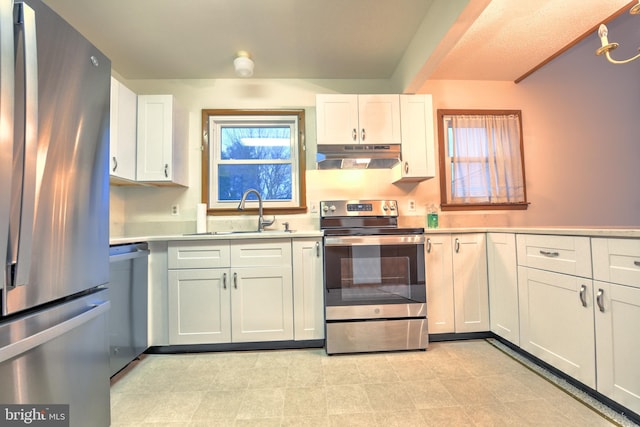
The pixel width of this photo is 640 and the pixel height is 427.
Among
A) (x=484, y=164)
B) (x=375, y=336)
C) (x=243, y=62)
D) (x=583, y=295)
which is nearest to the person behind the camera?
(x=583, y=295)

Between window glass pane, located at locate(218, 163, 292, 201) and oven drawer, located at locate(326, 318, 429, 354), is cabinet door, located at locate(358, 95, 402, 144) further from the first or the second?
oven drawer, located at locate(326, 318, 429, 354)

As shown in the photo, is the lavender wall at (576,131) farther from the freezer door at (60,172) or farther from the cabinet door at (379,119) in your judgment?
the freezer door at (60,172)

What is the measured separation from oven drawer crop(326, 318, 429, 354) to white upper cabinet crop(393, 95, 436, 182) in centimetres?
130

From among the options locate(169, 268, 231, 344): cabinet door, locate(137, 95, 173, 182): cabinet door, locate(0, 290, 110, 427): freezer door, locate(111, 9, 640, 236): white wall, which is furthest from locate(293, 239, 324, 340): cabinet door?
locate(137, 95, 173, 182): cabinet door

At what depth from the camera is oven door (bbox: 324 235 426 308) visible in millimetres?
2145

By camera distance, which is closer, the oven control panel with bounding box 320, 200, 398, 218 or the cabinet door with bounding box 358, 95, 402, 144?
the cabinet door with bounding box 358, 95, 402, 144

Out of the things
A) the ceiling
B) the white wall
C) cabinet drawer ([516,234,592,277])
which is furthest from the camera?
the white wall

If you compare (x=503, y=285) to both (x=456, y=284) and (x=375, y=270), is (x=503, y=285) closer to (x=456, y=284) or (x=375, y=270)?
(x=456, y=284)

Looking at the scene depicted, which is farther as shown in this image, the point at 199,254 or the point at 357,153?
the point at 357,153

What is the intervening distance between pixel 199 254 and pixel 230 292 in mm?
376

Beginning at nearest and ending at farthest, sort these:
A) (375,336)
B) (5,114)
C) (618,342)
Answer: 1. (5,114)
2. (618,342)
3. (375,336)

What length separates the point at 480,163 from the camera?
9.43 ft

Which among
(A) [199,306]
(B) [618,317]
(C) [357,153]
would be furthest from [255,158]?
(B) [618,317]

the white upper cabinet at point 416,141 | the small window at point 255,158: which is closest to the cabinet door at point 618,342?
the white upper cabinet at point 416,141
